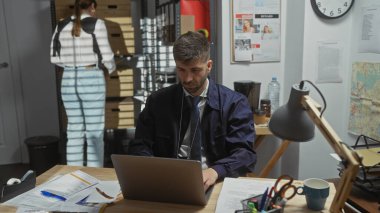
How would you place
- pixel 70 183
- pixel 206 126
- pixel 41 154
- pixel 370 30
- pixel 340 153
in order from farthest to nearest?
pixel 41 154 → pixel 370 30 → pixel 206 126 → pixel 70 183 → pixel 340 153

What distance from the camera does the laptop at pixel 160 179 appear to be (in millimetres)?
1058

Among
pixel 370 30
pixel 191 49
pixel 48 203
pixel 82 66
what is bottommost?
pixel 48 203

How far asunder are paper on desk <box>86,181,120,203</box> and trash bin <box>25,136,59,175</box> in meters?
2.36

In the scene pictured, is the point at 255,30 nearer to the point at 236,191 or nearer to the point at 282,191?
the point at 236,191

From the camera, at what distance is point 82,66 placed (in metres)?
2.95

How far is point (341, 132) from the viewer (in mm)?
2592

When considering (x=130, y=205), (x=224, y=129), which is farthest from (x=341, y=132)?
(x=130, y=205)

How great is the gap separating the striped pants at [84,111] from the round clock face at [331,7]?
176 cm

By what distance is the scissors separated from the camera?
41.3 inches

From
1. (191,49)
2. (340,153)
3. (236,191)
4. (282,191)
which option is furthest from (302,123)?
(191,49)

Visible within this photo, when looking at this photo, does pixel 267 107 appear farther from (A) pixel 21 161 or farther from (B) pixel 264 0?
(A) pixel 21 161

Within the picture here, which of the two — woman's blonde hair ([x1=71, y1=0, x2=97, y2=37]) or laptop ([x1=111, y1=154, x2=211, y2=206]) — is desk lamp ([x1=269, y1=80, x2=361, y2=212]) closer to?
laptop ([x1=111, y1=154, x2=211, y2=206])

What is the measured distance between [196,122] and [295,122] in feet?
2.44

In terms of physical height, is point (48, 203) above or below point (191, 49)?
below
